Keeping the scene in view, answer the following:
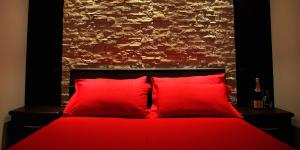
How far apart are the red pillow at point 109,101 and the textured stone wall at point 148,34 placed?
45 centimetres

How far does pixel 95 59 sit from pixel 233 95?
1530 mm

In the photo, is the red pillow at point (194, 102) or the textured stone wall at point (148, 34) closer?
the red pillow at point (194, 102)

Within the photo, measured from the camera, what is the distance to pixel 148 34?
2.75 m

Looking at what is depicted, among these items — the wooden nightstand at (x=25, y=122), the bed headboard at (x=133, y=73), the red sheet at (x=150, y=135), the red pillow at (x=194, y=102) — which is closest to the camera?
the red sheet at (x=150, y=135)

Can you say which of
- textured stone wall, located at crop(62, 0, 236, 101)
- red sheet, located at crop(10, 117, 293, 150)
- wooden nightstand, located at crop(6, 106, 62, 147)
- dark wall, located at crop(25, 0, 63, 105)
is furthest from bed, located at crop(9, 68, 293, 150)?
dark wall, located at crop(25, 0, 63, 105)

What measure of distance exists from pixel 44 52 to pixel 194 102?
1.71 metres

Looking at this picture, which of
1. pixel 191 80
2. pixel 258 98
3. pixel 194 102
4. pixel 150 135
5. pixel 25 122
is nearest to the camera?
pixel 150 135

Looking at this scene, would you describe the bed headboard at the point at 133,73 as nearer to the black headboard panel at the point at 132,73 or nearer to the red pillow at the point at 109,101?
the black headboard panel at the point at 132,73

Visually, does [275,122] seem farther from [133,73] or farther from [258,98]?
[133,73]

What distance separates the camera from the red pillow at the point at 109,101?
219 centimetres

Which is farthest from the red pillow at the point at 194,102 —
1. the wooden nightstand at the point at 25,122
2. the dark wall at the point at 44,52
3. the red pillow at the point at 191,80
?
the dark wall at the point at 44,52

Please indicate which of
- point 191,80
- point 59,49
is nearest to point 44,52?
point 59,49

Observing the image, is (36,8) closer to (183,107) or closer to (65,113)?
(65,113)

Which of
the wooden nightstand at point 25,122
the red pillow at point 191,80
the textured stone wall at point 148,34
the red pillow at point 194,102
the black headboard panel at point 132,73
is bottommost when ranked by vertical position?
the wooden nightstand at point 25,122
